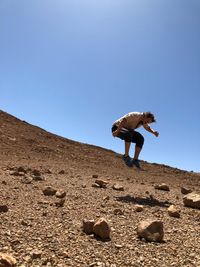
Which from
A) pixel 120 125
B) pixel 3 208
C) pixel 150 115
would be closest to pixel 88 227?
pixel 3 208

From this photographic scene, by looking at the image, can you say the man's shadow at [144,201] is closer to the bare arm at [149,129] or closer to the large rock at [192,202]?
the large rock at [192,202]

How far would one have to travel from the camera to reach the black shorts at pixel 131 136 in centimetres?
950

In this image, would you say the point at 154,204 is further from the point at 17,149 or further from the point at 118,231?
the point at 17,149

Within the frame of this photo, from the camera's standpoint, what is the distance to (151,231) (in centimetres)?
535

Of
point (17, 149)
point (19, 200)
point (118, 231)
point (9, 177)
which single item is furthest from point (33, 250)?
point (17, 149)

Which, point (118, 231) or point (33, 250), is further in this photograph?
point (118, 231)

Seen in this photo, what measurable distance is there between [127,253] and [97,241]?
445 millimetres

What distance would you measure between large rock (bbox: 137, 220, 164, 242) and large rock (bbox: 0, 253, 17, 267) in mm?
1943

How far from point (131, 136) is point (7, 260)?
19.6ft

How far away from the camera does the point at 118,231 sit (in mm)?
5520

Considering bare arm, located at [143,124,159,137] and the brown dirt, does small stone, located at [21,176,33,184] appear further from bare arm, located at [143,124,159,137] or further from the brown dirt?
bare arm, located at [143,124,159,137]

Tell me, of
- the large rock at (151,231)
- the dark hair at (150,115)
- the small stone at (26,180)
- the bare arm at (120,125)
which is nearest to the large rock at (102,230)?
the large rock at (151,231)

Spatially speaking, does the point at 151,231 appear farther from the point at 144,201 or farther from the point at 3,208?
the point at 144,201

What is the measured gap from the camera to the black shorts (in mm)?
9498
